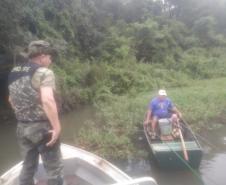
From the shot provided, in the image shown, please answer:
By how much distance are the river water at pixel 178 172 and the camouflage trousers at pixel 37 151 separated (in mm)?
3537

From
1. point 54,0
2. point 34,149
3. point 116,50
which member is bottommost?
point 34,149

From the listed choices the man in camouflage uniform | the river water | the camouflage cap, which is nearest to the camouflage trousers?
the man in camouflage uniform

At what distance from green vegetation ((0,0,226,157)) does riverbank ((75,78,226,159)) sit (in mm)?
26

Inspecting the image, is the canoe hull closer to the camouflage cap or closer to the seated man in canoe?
the seated man in canoe

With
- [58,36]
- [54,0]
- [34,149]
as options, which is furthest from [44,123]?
[54,0]

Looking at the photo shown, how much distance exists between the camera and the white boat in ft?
15.1

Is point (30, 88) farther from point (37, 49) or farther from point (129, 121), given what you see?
point (129, 121)

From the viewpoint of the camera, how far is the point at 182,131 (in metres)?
7.91

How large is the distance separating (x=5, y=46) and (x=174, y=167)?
7444mm

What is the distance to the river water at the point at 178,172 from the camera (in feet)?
22.1

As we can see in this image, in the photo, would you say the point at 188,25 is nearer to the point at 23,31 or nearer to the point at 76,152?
the point at 23,31

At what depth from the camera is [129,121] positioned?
9.68 metres

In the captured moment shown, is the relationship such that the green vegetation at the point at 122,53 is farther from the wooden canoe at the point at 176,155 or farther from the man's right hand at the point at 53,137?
the man's right hand at the point at 53,137

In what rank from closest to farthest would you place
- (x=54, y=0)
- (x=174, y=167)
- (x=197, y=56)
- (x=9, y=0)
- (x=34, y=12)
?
1. (x=174, y=167)
2. (x=9, y=0)
3. (x=34, y=12)
4. (x=54, y=0)
5. (x=197, y=56)
